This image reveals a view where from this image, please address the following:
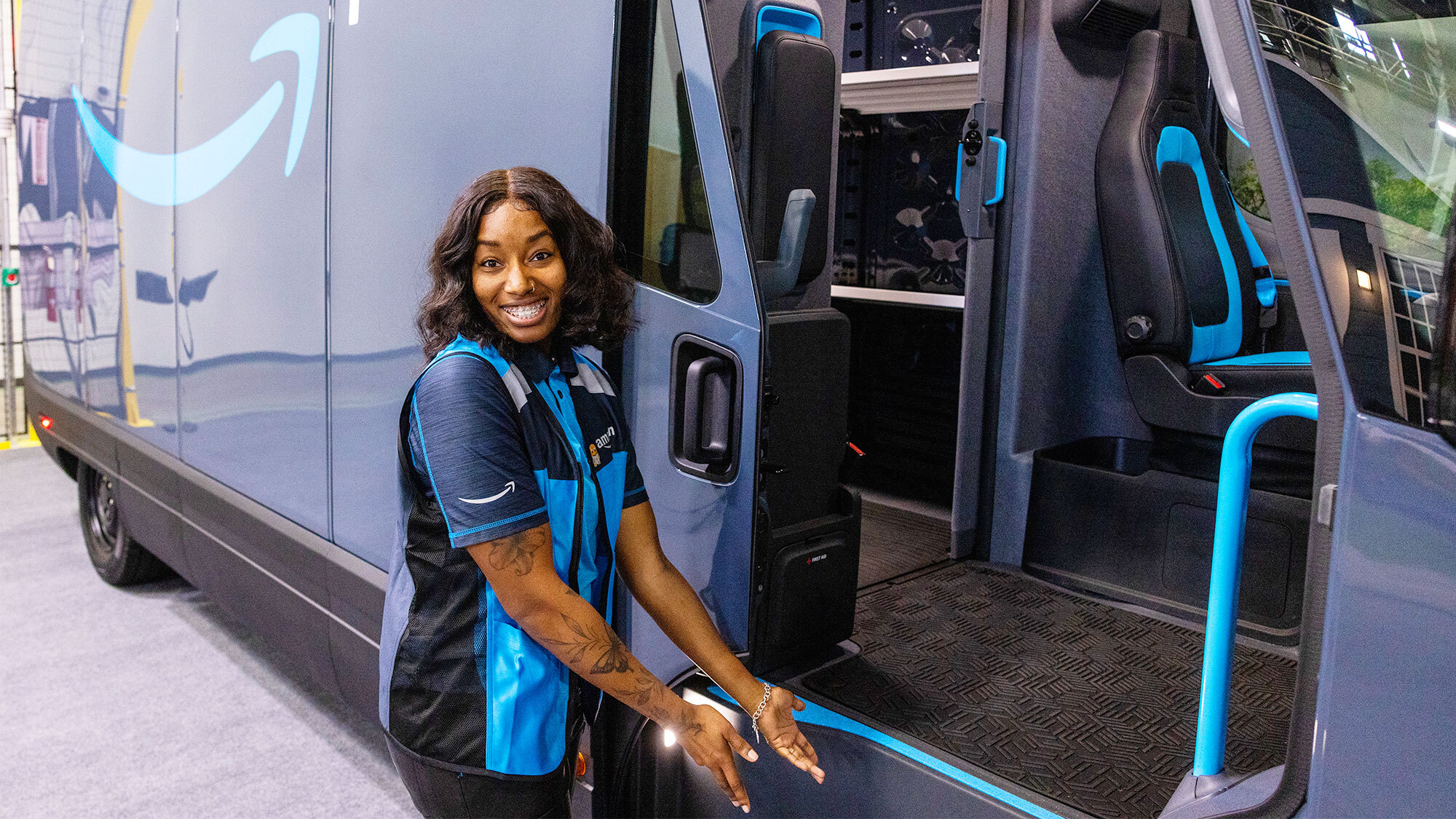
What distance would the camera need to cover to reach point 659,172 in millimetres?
1621

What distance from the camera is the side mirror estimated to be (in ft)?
5.84

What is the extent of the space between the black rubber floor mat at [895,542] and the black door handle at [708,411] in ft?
3.46

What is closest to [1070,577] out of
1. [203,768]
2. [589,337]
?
[589,337]

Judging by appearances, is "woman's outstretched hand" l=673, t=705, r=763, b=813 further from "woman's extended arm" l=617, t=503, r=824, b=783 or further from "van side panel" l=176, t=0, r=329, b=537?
"van side panel" l=176, t=0, r=329, b=537

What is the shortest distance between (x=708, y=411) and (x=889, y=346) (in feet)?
7.39

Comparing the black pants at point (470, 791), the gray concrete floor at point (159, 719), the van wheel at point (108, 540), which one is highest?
the black pants at point (470, 791)

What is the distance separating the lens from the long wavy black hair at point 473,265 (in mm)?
1290

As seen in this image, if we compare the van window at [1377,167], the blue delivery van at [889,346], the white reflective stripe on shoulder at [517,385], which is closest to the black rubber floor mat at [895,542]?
the blue delivery van at [889,346]

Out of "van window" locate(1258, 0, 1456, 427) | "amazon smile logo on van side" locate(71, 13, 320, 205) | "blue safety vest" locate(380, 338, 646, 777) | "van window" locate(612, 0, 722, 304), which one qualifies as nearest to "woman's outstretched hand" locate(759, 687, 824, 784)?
"blue safety vest" locate(380, 338, 646, 777)

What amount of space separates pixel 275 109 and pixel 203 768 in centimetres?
155

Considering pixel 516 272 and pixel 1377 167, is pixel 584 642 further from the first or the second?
pixel 1377 167

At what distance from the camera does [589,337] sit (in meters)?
1.39

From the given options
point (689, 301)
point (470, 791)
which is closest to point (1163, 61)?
point (689, 301)

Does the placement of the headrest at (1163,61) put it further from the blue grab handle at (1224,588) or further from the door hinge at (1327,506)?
the door hinge at (1327,506)
